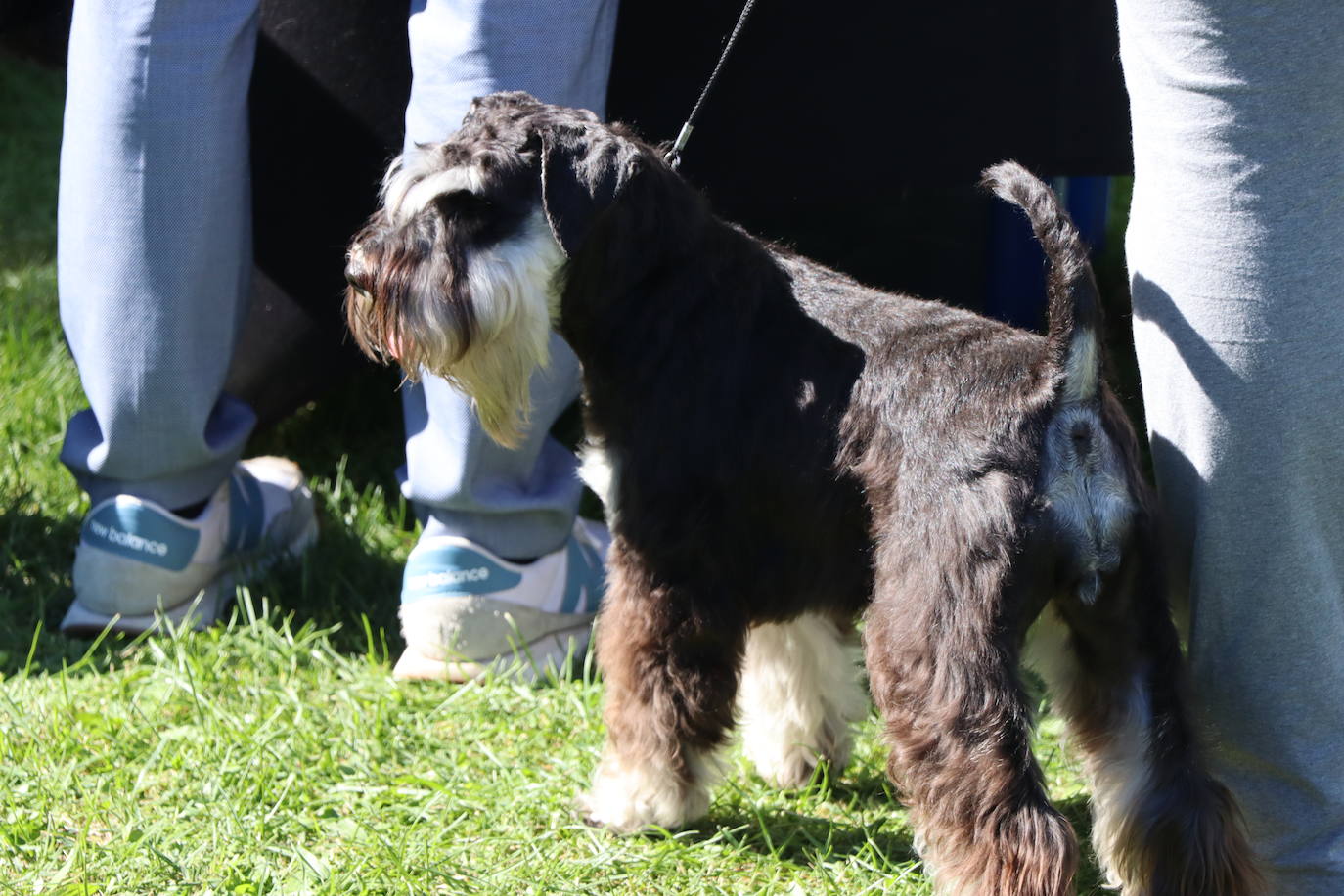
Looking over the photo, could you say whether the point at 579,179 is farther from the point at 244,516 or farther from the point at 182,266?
the point at 244,516

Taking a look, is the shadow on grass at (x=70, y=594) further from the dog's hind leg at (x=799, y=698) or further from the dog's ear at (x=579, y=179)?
the dog's ear at (x=579, y=179)

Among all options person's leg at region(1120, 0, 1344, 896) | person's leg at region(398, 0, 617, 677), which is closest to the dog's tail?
person's leg at region(1120, 0, 1344, 896)

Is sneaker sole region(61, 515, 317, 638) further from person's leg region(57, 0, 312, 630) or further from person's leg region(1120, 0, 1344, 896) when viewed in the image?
person's leg region(1120, 0, 1344, 896)

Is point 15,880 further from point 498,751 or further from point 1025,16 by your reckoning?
point 1025,16

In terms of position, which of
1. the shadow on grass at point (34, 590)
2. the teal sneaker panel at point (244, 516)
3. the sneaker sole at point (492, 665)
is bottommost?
the shadow on grass at point (34, 590)

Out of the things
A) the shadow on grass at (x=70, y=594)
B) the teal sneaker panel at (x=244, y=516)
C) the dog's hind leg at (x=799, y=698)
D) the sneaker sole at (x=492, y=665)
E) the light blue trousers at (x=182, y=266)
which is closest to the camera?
the dog's hind leg at (x=799, y=698)

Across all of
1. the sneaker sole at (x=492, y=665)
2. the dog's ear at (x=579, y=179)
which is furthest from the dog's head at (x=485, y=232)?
the sneaker sole at (x=492, y=665)

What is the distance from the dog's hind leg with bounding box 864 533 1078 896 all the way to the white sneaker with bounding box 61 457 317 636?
2029 mm

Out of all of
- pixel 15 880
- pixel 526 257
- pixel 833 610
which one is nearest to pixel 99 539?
pixel 15 880

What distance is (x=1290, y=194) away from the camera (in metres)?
2.08

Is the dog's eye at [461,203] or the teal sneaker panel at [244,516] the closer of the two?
the dog's eye at [461,203]

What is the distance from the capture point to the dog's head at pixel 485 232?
2492 millimetres

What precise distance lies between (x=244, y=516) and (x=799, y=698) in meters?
1.69

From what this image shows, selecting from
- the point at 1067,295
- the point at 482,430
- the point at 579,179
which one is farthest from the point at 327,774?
the point at 1067,295
